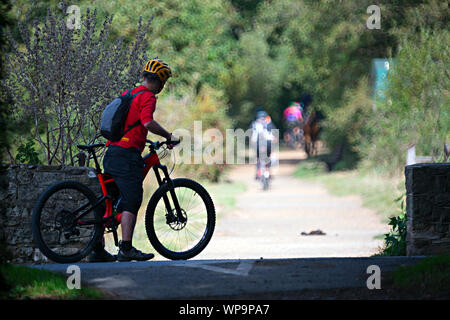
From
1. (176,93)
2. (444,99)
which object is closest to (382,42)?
(176,93)

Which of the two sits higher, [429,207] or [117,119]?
[117,119]

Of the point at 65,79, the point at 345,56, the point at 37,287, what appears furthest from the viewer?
the point at 345,56

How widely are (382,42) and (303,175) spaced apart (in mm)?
7411

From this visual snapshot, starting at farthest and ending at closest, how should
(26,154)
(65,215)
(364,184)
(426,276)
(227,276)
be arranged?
(364,184) < (26,154) < (65,215) < (227,276) < (426,276)

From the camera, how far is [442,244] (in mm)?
8469

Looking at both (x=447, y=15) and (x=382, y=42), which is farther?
(x=382, y=42)

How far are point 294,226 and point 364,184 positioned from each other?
650cm

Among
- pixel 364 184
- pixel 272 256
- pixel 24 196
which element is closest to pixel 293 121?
pixel 364 184

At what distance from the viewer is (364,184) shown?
22.1 meters

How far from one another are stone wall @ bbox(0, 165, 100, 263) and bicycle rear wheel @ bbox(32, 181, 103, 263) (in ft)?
3.31

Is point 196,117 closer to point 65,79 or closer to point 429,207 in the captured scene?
point 65,79

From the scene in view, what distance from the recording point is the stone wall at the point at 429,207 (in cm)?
844


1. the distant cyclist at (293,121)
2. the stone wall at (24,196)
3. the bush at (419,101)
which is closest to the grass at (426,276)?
the stone wall at (24,196)

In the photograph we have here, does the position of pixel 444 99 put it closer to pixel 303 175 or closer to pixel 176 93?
pixel 176 93
